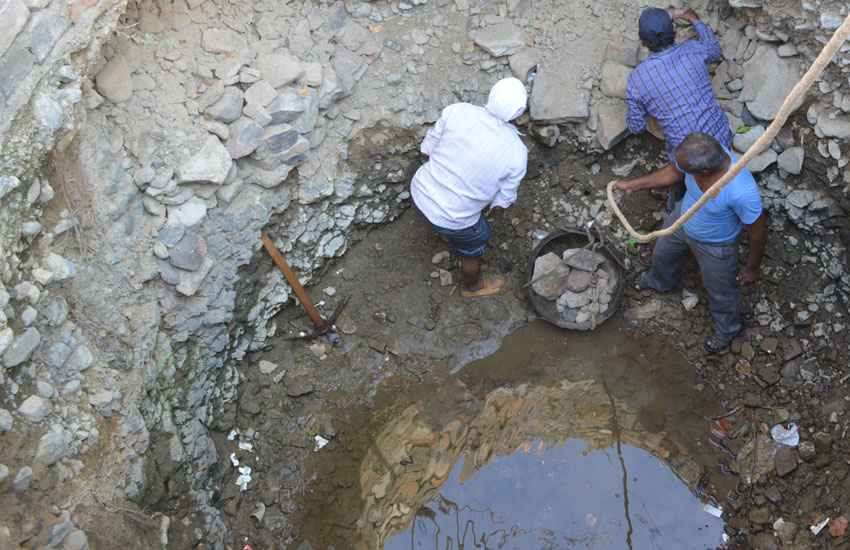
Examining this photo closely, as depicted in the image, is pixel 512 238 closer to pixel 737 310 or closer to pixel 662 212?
pixel 662 212

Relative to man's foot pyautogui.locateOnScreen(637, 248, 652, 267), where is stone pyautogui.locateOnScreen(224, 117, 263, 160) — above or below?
above

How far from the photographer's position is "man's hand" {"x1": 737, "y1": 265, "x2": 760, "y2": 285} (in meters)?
3.86

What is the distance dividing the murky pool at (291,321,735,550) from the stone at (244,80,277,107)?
1.98 metres

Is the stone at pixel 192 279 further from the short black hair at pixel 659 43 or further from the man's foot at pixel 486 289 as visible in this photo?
the short black hair at pixel 659 43

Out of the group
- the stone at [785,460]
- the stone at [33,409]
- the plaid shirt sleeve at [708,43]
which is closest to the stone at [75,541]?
the stone at [33,409]

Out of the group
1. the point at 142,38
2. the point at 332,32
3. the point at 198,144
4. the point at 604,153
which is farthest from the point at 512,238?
the point at 142,38

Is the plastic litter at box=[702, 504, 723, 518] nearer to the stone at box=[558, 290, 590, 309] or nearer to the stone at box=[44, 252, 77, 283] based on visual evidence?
the stone at box=[558, 290, 590, 309]

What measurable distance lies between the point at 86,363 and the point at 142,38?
1.79m

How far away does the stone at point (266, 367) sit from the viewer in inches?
167

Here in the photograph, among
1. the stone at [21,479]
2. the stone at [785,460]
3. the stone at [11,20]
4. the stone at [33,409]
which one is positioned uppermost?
the stone at [11,20]

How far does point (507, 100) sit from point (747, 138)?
161cm

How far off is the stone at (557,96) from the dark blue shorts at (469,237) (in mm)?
829

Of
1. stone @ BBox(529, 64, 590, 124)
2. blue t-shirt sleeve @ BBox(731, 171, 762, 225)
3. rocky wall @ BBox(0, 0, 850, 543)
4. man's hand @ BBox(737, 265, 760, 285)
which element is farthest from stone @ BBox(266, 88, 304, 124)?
man's hand @ BBox(737, 265, 760, 285)

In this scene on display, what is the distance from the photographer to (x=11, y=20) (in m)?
2.90
